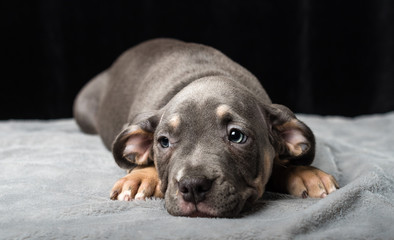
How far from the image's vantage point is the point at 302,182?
4.15 metres

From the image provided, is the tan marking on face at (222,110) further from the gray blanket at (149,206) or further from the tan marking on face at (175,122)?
the gray blanket at (149,206)

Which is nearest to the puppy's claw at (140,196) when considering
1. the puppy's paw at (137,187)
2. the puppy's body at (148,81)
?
the puppy's paw at (137,187)

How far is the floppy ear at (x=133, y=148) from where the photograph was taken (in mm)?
4555

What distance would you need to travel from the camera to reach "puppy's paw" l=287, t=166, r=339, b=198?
4.02 m

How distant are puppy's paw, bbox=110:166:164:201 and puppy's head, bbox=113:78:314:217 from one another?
0.14 m

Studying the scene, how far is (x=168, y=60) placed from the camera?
18.7ft

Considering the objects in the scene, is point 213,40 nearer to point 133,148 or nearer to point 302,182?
point 133,148

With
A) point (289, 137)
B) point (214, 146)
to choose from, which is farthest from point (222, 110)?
point (289, 137)

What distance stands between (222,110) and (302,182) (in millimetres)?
830

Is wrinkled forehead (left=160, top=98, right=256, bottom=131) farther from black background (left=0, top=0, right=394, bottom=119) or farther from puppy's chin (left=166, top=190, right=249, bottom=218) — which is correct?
black background (left=0, top=0, right=394, bottom=119)

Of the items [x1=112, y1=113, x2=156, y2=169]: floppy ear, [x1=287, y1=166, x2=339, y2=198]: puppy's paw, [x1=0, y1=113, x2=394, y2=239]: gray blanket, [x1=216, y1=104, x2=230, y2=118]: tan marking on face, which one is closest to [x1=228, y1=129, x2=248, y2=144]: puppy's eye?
[x1=216, y1=104, x2=230, y2=118]: tan marking on face

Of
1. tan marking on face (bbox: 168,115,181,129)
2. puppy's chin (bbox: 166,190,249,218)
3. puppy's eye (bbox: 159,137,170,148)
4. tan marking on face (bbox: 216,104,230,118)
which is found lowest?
puppy's chin (bbox: 166,190,249,218)

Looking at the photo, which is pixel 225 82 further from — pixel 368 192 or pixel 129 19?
pixel 129 19

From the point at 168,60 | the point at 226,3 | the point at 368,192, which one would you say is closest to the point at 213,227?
the point at 368,192
